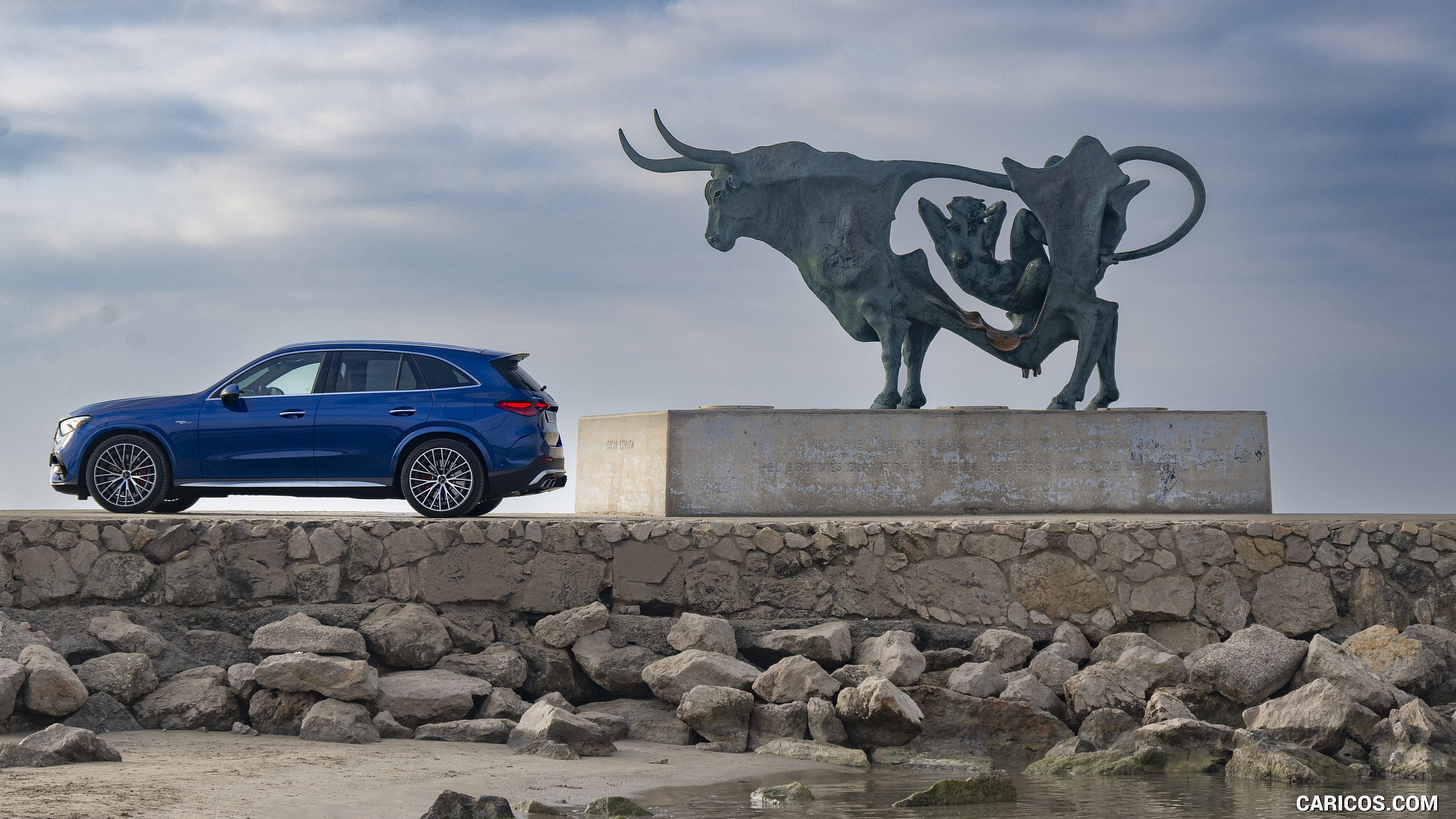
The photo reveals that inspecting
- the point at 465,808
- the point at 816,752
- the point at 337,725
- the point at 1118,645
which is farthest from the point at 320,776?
the point at 1118,645

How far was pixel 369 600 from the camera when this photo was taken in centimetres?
1045

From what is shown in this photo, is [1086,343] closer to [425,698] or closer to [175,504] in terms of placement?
[425,698]

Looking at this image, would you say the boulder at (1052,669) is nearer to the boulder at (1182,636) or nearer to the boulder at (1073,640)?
the boulder at (1073,640)

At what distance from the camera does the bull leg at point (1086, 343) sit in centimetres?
1469

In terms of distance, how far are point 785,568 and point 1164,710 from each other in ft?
10.4

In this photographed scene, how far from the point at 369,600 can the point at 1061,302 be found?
8.58 metres

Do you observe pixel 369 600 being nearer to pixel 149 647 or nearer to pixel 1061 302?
pixel 149 647

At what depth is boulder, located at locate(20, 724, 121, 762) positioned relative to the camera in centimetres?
759

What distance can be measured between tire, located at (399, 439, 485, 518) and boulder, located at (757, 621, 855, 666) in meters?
2.81

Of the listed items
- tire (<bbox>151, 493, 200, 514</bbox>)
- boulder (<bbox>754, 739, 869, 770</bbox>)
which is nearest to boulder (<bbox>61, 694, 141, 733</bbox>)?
tire (<bbox>151, 493, 200, 514</bbox>)

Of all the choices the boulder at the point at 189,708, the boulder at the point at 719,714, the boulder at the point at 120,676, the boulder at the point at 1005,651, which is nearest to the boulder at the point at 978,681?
the boulder at the point at 1005,651

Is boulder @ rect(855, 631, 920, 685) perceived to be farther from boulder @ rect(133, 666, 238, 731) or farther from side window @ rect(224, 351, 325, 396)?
side window @ rect(224, 351, 325, 396)

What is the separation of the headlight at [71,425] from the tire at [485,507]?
11.2 feet

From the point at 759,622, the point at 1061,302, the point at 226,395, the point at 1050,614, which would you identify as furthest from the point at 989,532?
the point at 226,395
